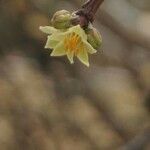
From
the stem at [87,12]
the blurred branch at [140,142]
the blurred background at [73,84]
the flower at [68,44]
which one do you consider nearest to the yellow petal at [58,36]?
the flower at [68,44]

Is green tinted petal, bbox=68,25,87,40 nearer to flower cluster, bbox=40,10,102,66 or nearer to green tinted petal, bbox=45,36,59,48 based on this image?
flower cluster, bbox=40,10,102,66

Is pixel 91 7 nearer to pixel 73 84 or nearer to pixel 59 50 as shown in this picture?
pixel 59 50

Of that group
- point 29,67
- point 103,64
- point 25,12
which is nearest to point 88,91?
point 103,64

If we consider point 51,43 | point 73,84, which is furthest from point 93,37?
point 73,84

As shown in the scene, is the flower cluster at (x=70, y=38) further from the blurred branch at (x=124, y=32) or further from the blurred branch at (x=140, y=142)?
the blurred branch at (x=124, y=32)

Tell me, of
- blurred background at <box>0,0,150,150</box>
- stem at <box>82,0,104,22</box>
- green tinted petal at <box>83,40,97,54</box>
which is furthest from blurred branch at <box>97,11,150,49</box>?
stem at <box>82,0,104,22</box>

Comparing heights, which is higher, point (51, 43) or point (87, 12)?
point (87, 12)
